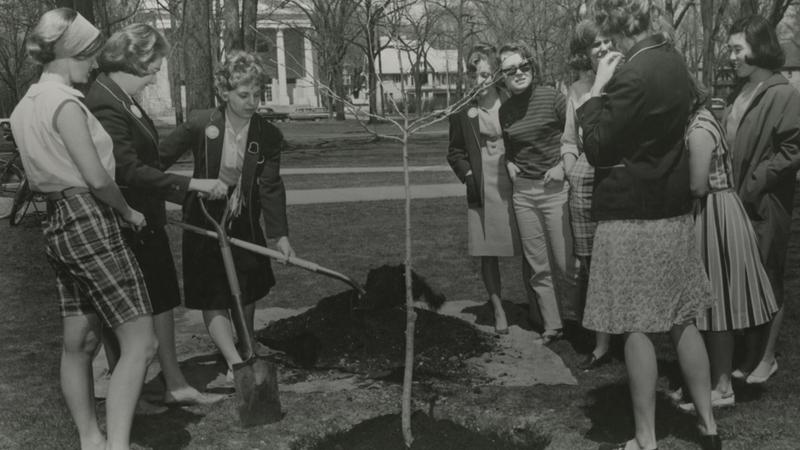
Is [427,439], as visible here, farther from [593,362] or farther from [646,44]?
[646,44]

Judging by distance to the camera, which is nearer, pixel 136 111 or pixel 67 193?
pixel 67 193

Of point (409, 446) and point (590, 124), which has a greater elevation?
point (590, 124)

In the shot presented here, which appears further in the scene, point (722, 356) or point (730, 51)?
point (730, 51)

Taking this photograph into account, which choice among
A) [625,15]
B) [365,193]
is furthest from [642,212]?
[365,193]

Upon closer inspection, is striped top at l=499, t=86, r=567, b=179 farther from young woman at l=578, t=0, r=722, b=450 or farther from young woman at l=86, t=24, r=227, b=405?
young woman at l=86, t=24, r=227, b=405

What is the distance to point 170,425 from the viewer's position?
4008 mm

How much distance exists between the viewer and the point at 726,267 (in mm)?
4004

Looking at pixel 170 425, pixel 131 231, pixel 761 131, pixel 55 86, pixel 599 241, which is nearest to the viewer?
pixel 55 86

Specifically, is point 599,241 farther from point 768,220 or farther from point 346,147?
point 346,147

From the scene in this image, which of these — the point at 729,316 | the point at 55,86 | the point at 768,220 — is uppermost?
the point at 55,86

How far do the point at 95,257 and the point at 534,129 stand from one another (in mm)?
2695

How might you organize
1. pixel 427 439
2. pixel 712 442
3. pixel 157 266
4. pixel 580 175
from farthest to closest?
pixel 580 175
pixel 157 266
pixel 427 439
pixel 712 442

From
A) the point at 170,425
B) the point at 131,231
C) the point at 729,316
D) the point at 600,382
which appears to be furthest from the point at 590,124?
the point at 170,425

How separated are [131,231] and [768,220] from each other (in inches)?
117
